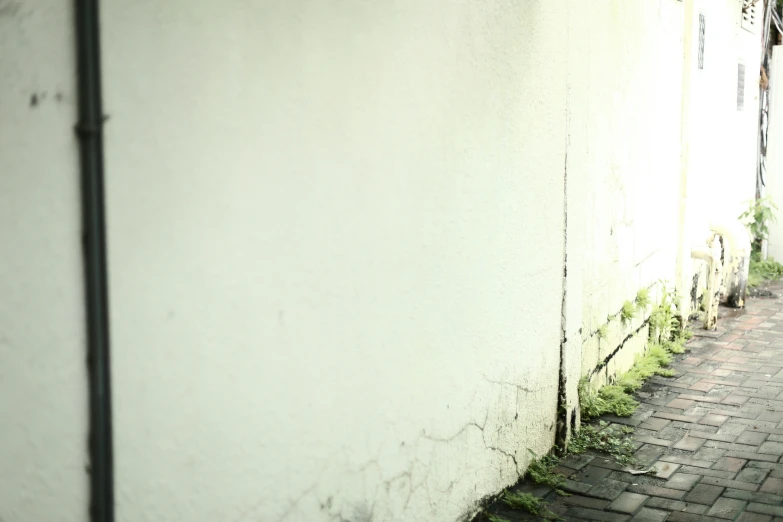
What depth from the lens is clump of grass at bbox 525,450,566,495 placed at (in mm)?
4301

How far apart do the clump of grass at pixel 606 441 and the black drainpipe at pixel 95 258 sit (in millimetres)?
3298

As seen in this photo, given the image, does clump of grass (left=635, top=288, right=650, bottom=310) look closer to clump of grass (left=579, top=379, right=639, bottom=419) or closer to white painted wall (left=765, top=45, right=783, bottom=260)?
clump of grass (left=579, top=379, right=639, bottom=419)

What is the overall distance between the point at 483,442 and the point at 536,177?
53.6 inches

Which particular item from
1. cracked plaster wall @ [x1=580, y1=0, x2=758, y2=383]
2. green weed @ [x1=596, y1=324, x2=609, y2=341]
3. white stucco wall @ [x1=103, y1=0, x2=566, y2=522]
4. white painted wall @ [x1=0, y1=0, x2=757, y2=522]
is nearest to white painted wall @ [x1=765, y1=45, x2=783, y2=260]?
cracked plaster wall @ [x1=580, y1=0, x2=758, y2=383]

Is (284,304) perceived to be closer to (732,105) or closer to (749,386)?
(749,386)

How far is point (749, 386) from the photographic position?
607 cm

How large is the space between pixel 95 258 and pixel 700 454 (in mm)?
3849

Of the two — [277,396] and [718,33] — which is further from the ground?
[718,33]

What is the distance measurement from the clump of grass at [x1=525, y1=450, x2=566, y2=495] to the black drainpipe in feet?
8.99

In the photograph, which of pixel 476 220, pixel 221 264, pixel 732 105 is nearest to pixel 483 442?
pixel 476 220

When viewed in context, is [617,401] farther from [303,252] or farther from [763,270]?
[763,270]

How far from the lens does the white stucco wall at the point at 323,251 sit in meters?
2.14

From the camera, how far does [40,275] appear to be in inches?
73.3

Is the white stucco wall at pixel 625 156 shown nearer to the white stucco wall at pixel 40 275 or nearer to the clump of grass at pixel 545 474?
the clump of grass at pixel 545 474
